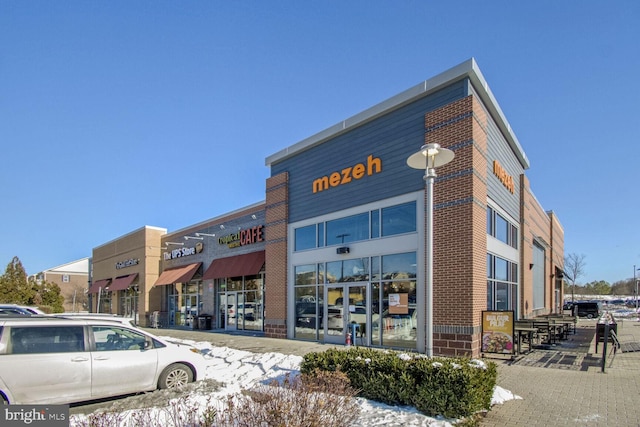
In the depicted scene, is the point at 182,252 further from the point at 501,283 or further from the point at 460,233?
the point at 460,233

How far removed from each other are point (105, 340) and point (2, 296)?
29.0 m

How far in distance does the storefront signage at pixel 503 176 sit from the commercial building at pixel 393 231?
7 centimetres

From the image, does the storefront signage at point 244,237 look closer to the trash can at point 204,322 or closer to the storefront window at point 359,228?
Answer: the storefront window at point 359,228

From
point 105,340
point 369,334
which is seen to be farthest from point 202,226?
point 105,340

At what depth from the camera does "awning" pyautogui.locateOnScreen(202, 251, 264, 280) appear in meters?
20.2

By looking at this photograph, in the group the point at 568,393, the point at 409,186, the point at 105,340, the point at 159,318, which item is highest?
the point at 409,186

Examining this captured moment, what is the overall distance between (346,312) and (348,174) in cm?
481

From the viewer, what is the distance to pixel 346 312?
15453 mm

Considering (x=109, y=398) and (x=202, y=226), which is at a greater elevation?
(x=202, y=226)

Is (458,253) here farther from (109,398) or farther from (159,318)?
(159,318)

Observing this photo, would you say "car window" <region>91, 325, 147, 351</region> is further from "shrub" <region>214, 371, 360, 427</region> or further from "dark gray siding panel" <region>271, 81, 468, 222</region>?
"dark gray siding panel" <region>271, 81, 468, 222</region>

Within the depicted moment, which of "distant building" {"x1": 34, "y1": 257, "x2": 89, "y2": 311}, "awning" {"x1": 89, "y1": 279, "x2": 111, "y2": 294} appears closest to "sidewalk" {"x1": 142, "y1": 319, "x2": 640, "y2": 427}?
"awning" {"x1": 89, "y1": 279, "x2": 111, "y2": 294}

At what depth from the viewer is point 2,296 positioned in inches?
1201

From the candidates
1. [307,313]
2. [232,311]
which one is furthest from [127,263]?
[307,313]
